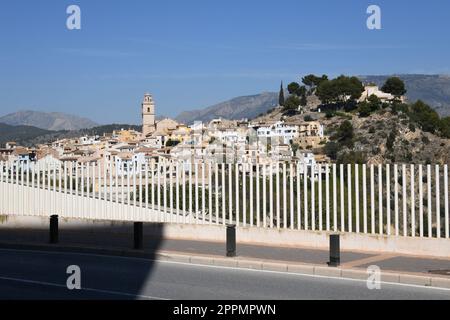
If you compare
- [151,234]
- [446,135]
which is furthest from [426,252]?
[446,135]

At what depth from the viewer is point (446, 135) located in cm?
13262

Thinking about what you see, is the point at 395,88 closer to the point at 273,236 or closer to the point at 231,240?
the point at 273,236

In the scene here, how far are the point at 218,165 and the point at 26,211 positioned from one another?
6.06 metres

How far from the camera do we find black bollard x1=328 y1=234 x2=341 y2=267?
12594 millimetres

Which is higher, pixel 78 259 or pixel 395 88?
pixel 395 88

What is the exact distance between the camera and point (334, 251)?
1270 centimetres

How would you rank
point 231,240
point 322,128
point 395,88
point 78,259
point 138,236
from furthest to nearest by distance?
point 395,88 < point 322,128 < point 138,236 < point 78,259 < point 231,240

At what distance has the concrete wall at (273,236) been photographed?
13.8 m

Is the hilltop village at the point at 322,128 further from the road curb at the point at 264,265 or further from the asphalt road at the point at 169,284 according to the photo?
the asphalt road at the point at 169,284

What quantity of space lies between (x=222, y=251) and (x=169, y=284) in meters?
3.45

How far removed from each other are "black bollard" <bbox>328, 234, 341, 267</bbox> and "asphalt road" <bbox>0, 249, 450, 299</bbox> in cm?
64

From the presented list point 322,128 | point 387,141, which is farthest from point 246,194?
point 322,128

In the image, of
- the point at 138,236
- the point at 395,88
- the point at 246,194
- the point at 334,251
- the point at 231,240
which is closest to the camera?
the point at 334,251
